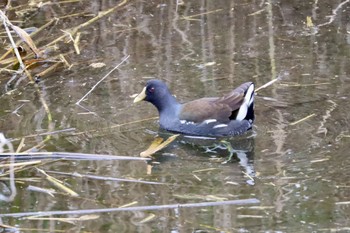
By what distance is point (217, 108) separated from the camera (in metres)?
7.31

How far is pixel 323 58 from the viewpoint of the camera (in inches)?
332

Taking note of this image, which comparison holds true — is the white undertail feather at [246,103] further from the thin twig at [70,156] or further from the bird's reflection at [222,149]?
the thin twig at [70,156]

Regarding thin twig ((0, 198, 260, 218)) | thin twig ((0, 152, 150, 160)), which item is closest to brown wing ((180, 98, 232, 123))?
thin twig ((0, 152, 150, 160))

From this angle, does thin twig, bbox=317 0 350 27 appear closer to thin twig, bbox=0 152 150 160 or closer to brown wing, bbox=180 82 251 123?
brown wing, bbox=180 82 251 123

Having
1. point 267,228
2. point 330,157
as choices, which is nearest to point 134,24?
point 330,157

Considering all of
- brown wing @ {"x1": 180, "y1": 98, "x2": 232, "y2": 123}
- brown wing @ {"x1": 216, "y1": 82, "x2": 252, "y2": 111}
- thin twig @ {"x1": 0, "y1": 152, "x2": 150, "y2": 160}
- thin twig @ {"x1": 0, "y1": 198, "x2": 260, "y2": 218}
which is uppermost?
brown wing @ {"x1": 216, "y1": 82, "x2": 252, "y2": 111}

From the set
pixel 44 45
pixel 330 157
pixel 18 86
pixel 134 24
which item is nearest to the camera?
pixel 330 157

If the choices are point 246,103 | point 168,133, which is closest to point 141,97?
point 168,133

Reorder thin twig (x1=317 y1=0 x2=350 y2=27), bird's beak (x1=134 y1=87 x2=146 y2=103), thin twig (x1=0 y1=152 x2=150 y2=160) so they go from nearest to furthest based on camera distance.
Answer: thin twig (x1=0 y1=152 x2=150 y2=160)
bird's beak (x1=134 y1=87 x2=146 y2=103)
thin twig (x1=317 y1=0 x2=350 y2=27)

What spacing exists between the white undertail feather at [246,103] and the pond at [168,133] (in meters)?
0.17

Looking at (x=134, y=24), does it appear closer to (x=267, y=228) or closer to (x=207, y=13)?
(x=207, y=13)

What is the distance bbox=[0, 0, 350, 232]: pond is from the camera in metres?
5.56

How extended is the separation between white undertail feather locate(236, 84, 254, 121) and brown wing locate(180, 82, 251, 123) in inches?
1.4

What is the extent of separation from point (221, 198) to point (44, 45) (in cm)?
413
